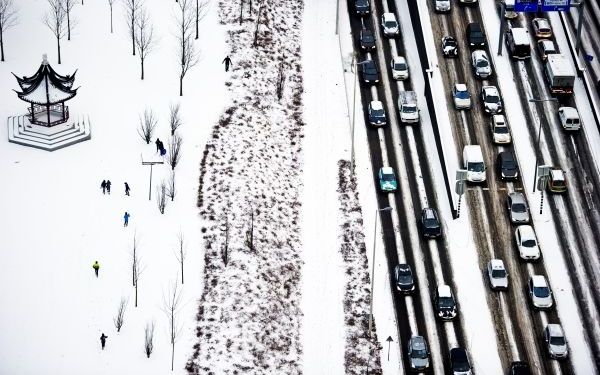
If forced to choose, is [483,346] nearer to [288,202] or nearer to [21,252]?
[288,202]

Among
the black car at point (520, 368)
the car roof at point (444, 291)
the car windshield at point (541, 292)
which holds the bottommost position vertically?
the black car at point (520, 368)

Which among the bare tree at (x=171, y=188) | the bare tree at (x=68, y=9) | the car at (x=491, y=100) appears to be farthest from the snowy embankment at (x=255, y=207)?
the car at (x=491, y=100)

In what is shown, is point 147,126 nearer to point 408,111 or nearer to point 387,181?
point 387,181

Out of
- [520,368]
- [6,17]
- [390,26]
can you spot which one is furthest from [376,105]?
[6,17]

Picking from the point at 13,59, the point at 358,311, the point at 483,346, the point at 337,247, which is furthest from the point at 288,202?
the point at 13,59

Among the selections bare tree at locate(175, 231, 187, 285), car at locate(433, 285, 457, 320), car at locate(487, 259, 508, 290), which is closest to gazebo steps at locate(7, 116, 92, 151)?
bare tree at locate(175, 231, 187, 285)

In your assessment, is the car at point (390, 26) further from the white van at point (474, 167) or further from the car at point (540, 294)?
the car at point (540, 294)
